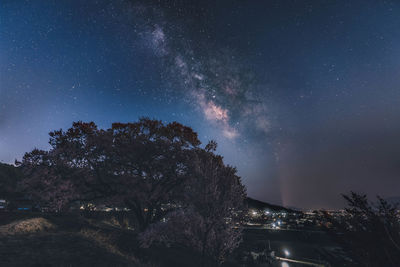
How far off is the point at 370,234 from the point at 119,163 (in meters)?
19.3

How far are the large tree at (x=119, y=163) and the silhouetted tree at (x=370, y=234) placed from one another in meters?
16.2

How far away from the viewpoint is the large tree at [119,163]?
730 inches

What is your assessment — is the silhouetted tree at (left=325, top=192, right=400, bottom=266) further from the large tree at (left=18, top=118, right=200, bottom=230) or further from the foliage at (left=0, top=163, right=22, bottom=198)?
the foliage at (left=0, top=163, right=22, bottom=198)

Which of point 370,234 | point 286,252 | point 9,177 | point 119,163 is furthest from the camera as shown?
point 9,177

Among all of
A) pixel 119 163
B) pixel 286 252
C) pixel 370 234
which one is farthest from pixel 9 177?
pixel 370 234

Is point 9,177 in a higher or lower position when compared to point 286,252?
higher

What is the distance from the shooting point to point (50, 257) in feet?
36.3

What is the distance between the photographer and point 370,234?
124 inches

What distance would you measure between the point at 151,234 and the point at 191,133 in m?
9.73

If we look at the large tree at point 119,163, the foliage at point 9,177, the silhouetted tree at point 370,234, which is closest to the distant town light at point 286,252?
the large tree at point 119,163

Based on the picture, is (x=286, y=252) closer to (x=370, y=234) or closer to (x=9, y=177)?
(x=370, y=234)

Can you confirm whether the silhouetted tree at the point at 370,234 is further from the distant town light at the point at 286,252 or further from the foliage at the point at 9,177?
the foliage at the point at 9,177

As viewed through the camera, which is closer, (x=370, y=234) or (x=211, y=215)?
(x=370, y=234)

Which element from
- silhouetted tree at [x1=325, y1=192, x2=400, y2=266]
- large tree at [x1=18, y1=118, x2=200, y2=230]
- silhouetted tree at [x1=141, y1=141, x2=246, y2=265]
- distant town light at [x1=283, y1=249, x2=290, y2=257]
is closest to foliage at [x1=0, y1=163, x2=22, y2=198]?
large tree at [x1=18, y1=118, x2=200, y2=230]
